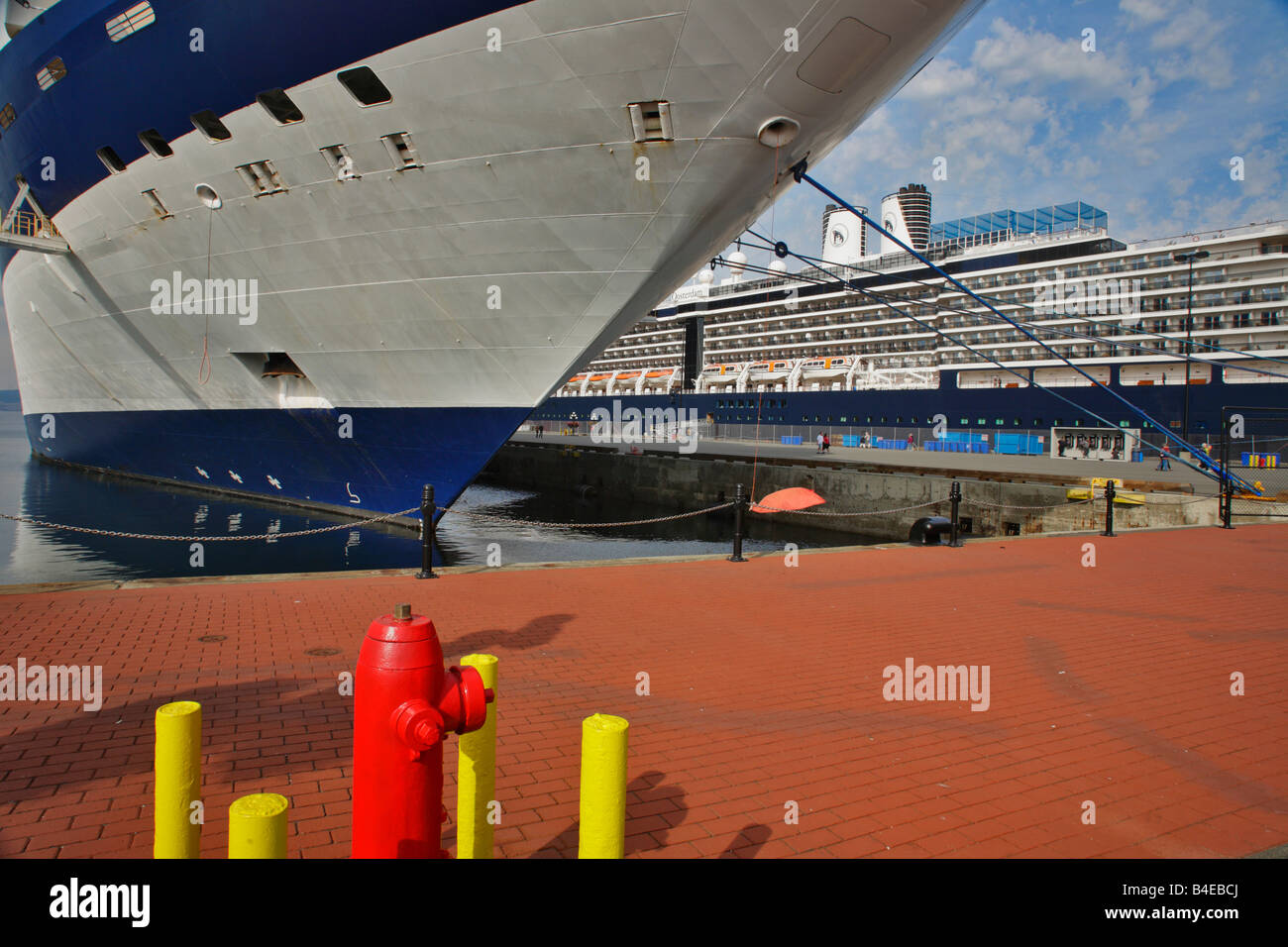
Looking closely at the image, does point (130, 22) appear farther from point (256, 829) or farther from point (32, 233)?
point (256, 829)

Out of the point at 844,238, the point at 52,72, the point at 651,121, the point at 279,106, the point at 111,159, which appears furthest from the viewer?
the point at 844,238

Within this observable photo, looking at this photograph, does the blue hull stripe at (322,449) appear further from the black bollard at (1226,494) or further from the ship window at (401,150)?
the black bollard at (1226,494)

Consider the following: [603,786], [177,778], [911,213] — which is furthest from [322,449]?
[911,213]

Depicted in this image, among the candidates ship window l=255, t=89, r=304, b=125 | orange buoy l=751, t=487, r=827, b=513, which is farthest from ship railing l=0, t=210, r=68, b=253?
orange buoy l=751, t=487, r=827, b=513

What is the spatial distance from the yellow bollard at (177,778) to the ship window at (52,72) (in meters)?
17.3

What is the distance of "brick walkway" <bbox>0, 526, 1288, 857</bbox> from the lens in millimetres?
3295

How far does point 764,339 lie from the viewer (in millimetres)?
62875

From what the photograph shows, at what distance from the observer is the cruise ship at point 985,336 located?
35062 mm

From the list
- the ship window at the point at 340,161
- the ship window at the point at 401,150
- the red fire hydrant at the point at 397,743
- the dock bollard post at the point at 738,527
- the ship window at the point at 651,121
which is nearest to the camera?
the red fire hydrant at the point at 397,743

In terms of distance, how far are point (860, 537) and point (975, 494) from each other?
137 inches

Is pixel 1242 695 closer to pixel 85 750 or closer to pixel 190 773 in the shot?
pixel 190 773

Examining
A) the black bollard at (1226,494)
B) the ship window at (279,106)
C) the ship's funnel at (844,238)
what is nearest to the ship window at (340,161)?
the ship window at (279,106)

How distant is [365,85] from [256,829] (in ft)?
36.0

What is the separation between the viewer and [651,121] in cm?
948
